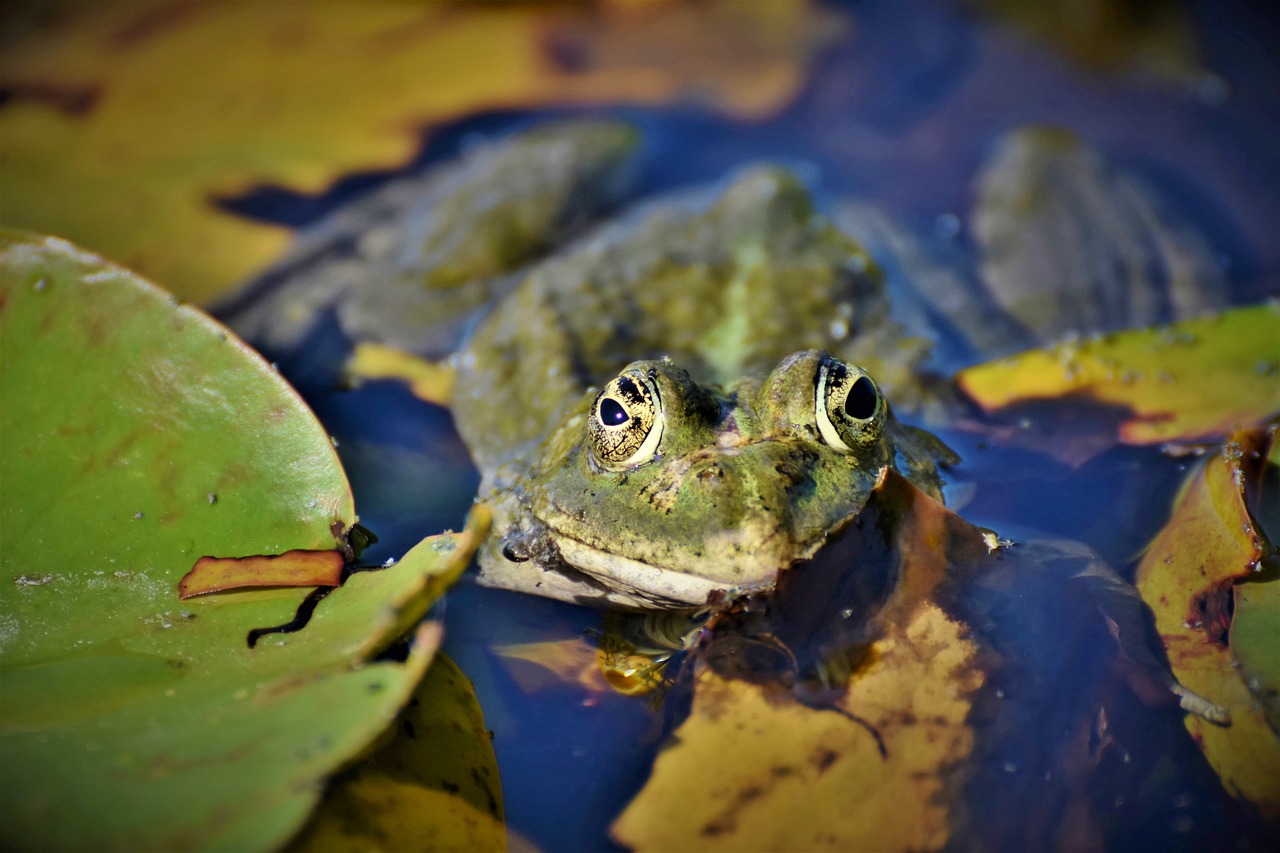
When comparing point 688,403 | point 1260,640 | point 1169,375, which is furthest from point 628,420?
point 1169,375

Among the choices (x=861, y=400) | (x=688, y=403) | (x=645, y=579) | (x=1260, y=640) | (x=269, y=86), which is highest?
(x=269, y=86)

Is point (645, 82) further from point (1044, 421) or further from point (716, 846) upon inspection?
point (716, 846)

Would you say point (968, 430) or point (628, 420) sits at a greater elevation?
point (628, 420)

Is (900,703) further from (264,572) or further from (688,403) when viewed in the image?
(264,572)

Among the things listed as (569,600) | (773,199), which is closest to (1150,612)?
(569,600)

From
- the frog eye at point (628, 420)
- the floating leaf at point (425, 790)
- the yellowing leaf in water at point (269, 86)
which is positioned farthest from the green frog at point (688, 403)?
the yellowing leaf in water at point (269, 86)

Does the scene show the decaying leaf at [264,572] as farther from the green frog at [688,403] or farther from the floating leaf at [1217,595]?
the floating leaf at [1217,595]

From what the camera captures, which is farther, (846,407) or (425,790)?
(846,407)
